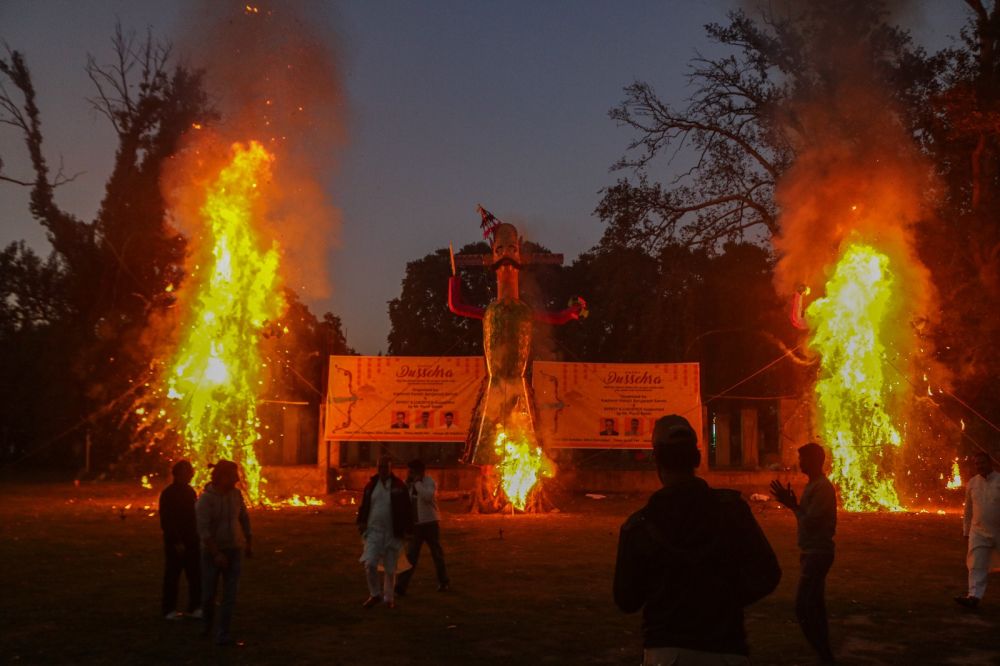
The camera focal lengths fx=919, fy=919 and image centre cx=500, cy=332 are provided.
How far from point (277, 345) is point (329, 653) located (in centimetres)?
1514

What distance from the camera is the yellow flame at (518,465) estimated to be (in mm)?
19484

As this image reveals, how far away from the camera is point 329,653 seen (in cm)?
790

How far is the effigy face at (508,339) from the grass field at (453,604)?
152 inches

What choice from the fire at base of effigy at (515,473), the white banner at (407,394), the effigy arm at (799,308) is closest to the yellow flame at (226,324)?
the white banner at (407,394)

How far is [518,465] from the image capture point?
19.8m

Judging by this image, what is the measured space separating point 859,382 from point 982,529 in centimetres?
1219

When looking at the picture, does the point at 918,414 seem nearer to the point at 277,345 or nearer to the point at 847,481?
the point at 847,481

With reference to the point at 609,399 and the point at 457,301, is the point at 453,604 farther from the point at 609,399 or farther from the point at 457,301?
the point at 609,399

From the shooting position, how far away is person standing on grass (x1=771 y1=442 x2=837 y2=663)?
7.21m

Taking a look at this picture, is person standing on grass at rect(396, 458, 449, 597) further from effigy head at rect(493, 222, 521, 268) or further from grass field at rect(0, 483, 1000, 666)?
effigy head at rect(493, 222, 521, 268)

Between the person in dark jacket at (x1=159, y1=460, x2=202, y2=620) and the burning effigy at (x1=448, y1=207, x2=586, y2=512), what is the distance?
10370 millimetres

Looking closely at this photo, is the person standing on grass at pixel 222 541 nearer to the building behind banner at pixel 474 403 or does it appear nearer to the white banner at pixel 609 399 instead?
the building behind banner at pixel 474 403

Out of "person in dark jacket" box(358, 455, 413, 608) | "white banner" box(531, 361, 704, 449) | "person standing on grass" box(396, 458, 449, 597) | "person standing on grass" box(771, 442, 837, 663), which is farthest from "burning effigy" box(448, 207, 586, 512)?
"person standing on grass" box(771, 442, 837, 663)

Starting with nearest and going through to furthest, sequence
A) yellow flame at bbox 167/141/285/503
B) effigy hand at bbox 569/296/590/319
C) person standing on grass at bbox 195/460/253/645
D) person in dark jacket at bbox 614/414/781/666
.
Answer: person in dark jacket at bbox 614/414/781/666 < person standing on grass at bbox 195/460/253/645 < yellow flame at bbox 167/141/285/503 < effigy hand at bbox 569/296/590/319
